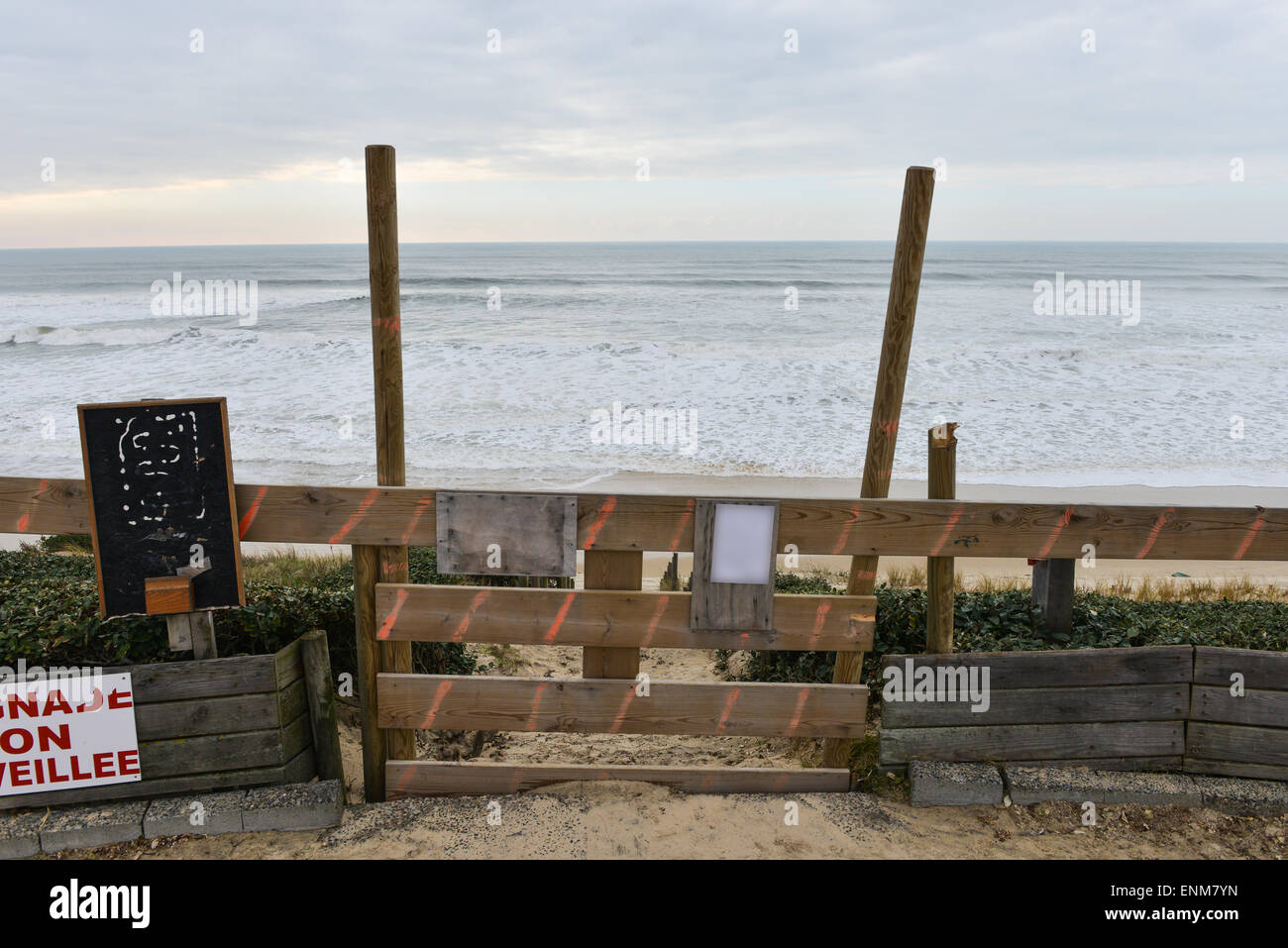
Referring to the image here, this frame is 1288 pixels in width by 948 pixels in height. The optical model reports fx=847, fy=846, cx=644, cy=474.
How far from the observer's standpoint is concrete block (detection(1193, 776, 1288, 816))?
407 centimetres

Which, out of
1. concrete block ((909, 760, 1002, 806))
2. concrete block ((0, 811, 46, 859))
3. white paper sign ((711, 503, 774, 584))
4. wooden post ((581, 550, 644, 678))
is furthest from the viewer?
concrete block ((909, 760, 1002, 806))

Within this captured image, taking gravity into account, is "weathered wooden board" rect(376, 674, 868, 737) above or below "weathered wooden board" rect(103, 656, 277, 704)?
below

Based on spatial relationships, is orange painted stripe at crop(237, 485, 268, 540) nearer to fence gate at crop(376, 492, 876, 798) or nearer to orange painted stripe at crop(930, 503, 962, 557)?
fence gate at crop(376, 492, 876, 798)

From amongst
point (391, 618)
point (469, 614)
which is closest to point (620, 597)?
point (469, 614)

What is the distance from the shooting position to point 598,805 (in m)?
4.14

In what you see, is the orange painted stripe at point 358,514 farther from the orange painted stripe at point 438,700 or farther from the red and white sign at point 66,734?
the red and white sign at point 66,734

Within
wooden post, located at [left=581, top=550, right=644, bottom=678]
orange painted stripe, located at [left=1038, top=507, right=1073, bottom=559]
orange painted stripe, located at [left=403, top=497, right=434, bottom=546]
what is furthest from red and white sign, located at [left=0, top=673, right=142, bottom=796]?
orange painted stripe, located at [left=1038, top=507, right=1073, bottom=559]

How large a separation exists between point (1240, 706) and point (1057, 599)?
3.23 ft

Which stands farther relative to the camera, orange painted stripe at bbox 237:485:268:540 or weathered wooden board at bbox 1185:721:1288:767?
weathered wooden board at bbox 1185:721:1288:767

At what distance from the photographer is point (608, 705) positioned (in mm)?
4141

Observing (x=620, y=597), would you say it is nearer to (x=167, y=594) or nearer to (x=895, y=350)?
(x=895, y=350)

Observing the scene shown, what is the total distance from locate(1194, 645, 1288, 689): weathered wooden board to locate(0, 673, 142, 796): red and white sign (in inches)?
202

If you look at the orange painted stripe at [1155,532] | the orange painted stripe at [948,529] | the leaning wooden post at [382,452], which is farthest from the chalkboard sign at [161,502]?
the orange painted stripe at [1155,532]

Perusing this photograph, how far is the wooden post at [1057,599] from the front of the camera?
482 cm
